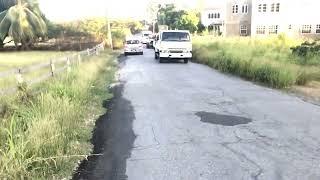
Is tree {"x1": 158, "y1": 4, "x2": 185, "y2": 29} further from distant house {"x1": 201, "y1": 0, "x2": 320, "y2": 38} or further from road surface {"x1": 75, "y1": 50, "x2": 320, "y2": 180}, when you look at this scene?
road surface {"x1": 75, "y1": 50, "x2": 320, "y2": 180}

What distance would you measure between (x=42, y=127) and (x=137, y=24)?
8833 cm

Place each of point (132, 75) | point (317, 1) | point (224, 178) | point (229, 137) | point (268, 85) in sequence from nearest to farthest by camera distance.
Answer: point (224, 178)
point (229, 137)
point (268, 85)
point (132, 75)
point (317, 1)

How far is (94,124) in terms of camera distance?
9.96m

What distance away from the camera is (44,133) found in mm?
6926

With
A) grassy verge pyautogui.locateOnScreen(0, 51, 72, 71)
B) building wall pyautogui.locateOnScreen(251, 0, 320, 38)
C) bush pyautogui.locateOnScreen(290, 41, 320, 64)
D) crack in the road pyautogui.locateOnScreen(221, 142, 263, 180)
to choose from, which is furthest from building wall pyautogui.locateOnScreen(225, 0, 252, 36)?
crack in the road pyautogui.locateOnScreen(221, 142, 263, 180)

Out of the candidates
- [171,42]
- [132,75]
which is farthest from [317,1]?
[132,75]

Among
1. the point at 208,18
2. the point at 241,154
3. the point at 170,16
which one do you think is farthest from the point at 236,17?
the point at 241,154

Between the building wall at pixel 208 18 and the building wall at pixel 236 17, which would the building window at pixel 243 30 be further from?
the building wall at pixel 208 18

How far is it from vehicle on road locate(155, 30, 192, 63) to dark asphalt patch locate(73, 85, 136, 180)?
1649cm

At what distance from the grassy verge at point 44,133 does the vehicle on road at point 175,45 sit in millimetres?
17086

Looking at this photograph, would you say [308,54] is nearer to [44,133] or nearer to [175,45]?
[175,45]

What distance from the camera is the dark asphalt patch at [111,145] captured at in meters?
6.53

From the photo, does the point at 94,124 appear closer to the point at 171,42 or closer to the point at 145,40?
the point at 171,42

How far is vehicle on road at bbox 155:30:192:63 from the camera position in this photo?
28.5 metres
